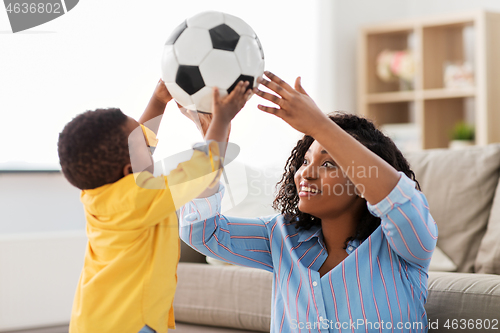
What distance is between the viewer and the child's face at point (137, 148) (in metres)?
0.82

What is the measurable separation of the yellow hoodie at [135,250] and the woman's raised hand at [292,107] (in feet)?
0.42

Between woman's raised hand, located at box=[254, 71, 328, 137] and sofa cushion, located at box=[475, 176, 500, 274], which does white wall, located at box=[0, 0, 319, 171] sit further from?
woman's raised hand, located at box=[254, 71, 328, 137]

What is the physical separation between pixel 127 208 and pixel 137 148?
0.31ft

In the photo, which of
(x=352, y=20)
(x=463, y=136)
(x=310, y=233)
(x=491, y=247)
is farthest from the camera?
(x=352, y=20)

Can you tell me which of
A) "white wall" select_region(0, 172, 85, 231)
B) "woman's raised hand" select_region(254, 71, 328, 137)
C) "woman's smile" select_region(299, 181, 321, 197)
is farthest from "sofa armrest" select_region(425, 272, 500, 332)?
"white wall" select_region(0, 172, 85, 231)

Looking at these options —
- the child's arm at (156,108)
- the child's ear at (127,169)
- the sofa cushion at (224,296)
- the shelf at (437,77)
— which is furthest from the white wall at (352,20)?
the child's ear at (127,169)

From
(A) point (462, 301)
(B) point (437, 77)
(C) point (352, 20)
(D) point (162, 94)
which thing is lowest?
(A) point (462, 301)

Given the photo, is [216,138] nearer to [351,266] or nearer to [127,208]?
[127,208]

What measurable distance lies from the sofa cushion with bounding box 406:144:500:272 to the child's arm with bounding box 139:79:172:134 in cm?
115

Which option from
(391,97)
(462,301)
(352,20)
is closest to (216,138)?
(462,301)

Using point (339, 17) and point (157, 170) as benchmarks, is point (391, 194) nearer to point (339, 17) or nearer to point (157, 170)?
point (157, 170)

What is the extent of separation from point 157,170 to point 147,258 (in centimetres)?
14

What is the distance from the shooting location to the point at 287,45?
318 cm

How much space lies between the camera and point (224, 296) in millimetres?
1614
